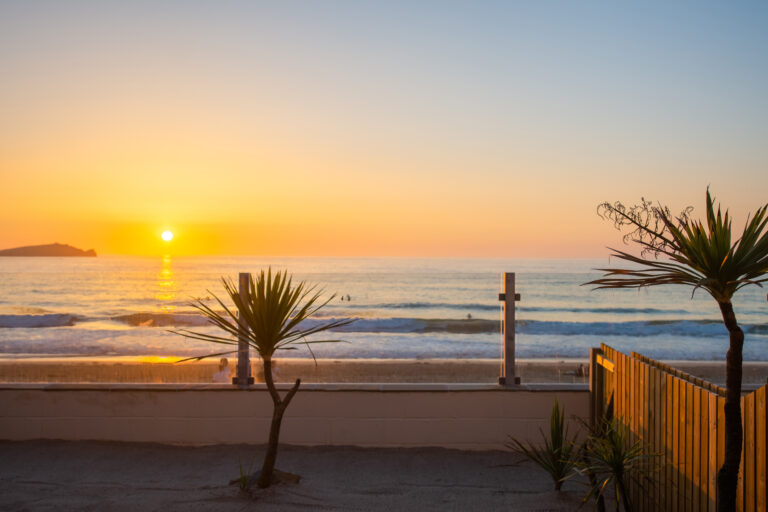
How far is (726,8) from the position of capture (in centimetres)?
Answer: 699

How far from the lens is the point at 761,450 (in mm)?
2262

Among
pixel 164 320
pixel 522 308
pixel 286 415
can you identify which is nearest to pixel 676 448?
pixel 286 415

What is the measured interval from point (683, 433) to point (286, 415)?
328 centimetres

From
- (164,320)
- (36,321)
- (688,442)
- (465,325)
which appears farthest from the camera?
(465,325)

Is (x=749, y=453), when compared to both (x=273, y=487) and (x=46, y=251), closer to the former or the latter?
(x=273, y=487)

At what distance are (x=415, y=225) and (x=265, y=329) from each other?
81.5 feet

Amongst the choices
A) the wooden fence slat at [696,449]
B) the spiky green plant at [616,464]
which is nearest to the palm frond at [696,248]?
the wooden fence slat at [696,449]

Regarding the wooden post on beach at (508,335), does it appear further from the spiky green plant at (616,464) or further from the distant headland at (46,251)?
the distant headland at (46,251)

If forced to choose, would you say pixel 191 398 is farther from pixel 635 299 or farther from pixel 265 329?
pixel 635 299

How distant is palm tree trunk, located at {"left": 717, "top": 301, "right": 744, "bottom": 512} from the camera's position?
2281 mm

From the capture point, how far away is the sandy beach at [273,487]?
3.77 m

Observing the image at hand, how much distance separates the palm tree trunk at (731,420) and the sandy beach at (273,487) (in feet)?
5.19

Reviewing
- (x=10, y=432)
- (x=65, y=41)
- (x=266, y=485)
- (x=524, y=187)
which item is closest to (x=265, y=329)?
(x=266, y=485)

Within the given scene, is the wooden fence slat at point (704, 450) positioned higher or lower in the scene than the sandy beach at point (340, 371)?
higher
